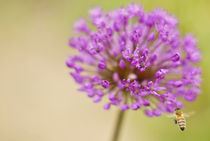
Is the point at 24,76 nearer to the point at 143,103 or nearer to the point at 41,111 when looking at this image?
the point at 41,111

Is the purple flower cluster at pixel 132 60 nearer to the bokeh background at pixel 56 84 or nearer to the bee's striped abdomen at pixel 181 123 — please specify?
the bee's striped abdomen at pixel 181 123

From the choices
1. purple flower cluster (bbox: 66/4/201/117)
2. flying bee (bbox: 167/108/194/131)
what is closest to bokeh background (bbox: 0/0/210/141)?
purple flower cluster (bbox: 66/4/201/117)

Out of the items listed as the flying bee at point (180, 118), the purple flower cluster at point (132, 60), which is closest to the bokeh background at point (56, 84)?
the purple flower cluster at point (132, 60)

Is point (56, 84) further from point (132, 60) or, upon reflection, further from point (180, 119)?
point (180, 119)

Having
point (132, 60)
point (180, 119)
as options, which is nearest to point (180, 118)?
point (180, 119)

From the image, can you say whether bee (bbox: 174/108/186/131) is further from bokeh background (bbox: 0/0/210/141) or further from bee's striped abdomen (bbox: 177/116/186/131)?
bokeh background (bbox: 0/0/210/141)

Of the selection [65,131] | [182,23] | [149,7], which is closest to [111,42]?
[182,23]
